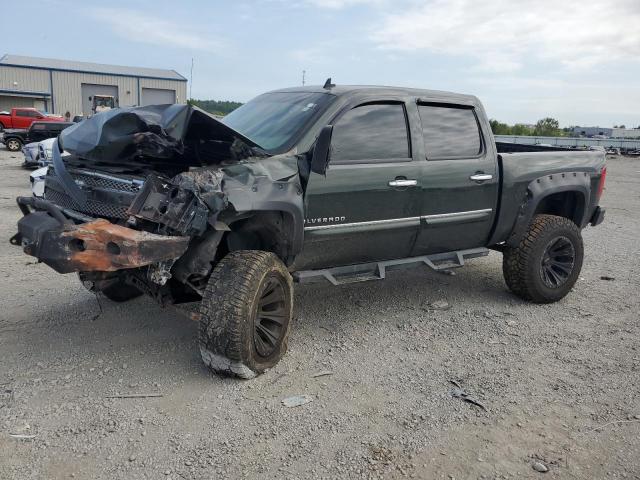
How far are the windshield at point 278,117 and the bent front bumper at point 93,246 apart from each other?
47.8 inches

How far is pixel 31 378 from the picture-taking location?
367 centimetres

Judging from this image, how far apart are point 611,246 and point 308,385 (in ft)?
21.5

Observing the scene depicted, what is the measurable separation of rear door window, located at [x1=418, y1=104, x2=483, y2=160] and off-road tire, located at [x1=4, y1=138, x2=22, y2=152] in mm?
22792

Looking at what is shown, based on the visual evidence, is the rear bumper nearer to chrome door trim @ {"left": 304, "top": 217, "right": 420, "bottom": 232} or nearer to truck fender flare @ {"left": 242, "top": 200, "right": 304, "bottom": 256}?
chrome door trim @ {"left": 304, "top": 217, "right": 420, "bottom": 232}

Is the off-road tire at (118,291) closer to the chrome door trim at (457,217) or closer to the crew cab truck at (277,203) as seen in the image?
the crew cab truck at (277,203)

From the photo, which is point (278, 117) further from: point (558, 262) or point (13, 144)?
point (13, 144)

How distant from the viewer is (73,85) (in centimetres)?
4750

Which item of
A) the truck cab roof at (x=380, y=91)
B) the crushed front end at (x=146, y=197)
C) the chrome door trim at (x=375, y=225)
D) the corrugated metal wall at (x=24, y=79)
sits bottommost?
the chrome door trim at (x=375, y=225)

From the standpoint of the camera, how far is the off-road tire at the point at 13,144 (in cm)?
2303

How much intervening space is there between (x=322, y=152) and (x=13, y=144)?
23.3 m

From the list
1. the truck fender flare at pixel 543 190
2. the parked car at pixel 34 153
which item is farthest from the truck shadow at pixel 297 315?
the parked car at pixel 34 153

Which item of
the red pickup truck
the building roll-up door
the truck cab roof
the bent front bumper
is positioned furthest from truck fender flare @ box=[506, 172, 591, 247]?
the building roll-up door

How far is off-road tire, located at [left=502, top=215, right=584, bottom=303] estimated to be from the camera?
17.9 ft

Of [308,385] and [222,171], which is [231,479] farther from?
[222,171]
